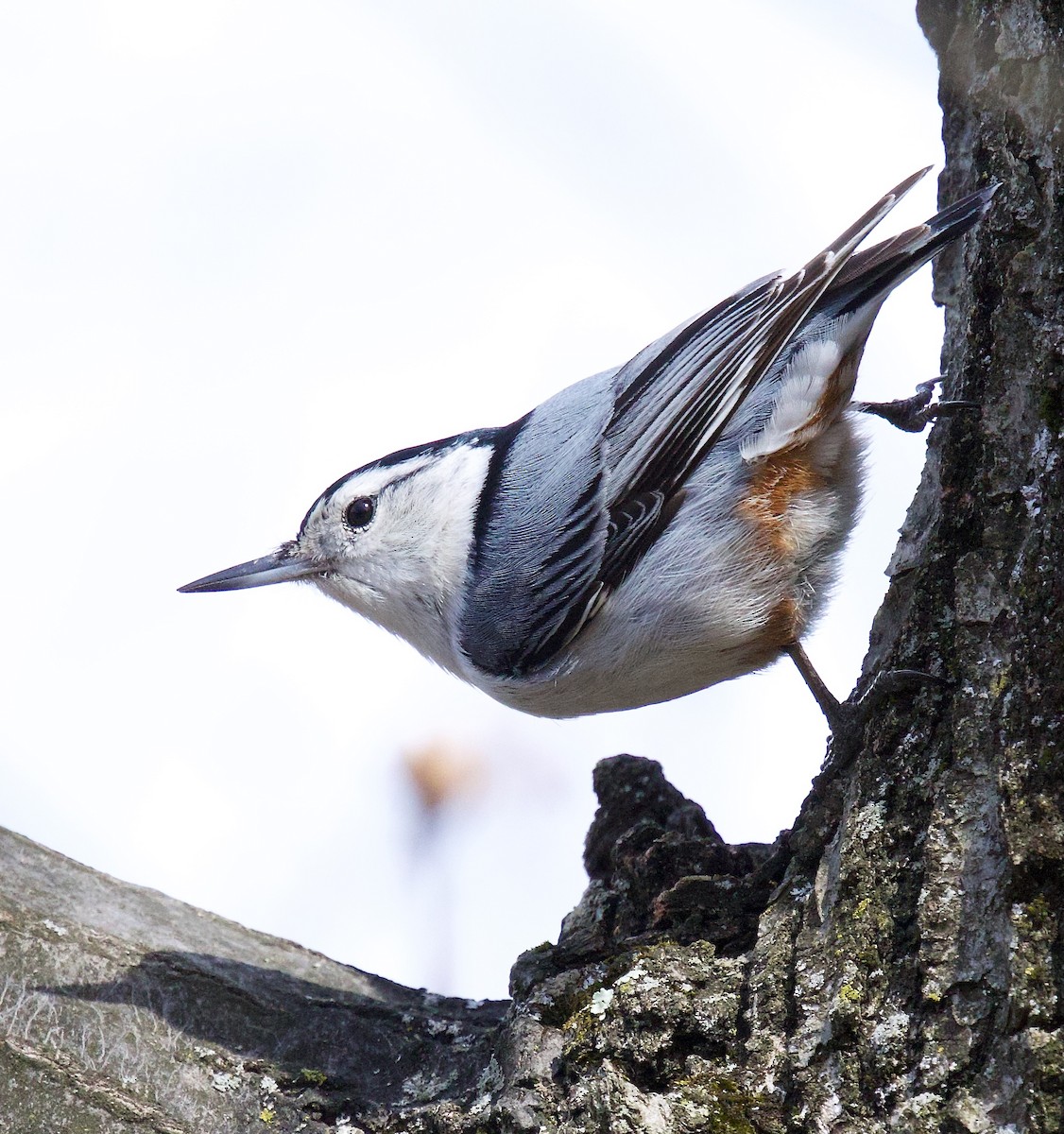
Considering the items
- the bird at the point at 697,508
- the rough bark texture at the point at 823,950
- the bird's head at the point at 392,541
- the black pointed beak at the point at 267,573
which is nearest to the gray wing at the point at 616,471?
the bird at the point at 697,508

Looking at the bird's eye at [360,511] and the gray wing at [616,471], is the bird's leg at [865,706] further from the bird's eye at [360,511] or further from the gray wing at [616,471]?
the bird's eye at [360,511]

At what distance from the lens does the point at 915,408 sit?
1975 millimetres

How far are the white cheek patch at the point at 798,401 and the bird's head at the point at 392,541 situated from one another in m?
0.70

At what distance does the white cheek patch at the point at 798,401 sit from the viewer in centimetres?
209

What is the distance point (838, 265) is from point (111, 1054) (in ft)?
5.48

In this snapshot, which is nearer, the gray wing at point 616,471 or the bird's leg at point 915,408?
the bird's leg at point 915,408

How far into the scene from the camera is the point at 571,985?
1.63 meters

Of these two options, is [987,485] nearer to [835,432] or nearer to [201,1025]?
[835,432]

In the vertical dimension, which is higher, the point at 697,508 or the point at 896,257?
the point at 896,257

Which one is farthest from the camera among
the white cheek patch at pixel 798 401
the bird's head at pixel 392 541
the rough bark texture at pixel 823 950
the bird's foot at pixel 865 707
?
the bird's head at pixel 392 541

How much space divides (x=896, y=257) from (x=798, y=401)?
30cm

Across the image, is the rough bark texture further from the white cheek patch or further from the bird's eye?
the bird's eye

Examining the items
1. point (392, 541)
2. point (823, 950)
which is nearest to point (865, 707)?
point (823, 950)

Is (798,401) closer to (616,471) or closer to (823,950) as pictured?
(616,471)
